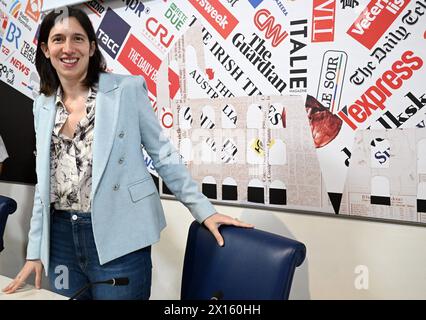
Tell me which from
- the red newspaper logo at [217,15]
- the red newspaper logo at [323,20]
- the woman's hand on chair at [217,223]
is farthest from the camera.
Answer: the red newspaper logo at [217,15]

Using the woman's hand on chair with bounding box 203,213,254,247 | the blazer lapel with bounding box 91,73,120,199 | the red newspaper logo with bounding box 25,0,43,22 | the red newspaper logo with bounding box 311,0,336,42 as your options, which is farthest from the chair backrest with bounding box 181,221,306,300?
the red newspaper logo with bounding box 25,0,43,22

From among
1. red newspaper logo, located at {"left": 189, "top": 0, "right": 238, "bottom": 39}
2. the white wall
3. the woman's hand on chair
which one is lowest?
the white wall

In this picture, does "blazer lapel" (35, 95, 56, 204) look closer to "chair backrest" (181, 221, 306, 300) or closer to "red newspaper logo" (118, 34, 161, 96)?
"chair backrest" (181, 221, 306, 300)

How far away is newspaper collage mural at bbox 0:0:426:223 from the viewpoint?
1.40 m

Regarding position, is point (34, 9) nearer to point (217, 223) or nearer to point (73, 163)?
point (73, 163)

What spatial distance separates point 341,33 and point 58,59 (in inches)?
40.1

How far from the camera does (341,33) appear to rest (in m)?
1.47

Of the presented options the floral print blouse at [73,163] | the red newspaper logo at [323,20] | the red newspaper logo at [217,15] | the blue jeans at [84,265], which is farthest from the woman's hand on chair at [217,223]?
the red newspaper logo at [217,15]

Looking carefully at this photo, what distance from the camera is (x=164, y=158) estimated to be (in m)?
1.23

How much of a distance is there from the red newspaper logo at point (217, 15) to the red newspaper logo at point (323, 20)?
0.36 metres

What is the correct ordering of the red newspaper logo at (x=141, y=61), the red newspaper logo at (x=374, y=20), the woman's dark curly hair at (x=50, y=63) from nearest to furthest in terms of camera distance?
the woman's dark curly hair at (x=50, y=63), the red newspaper logo at (x=374, y=20), the red newspaper logo at (x=141, y=61)

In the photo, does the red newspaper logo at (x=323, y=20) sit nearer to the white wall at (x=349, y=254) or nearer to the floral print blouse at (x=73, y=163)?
the white wall at (x=349, y=254)

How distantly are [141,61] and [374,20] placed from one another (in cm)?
112

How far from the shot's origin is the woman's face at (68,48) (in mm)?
1156
